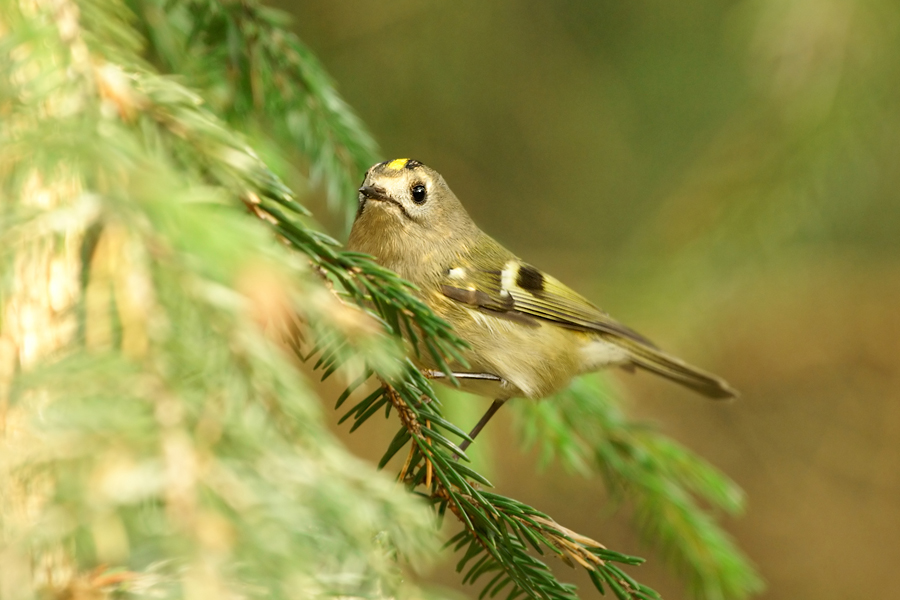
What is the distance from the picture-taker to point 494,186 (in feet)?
12.4

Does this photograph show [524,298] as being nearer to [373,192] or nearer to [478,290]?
[478,290]

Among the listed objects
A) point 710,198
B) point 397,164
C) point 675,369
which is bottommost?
point 397,164

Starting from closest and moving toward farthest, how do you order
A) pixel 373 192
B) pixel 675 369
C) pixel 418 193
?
pixel 373 192 → pixel 418 193 → pixel 675 369

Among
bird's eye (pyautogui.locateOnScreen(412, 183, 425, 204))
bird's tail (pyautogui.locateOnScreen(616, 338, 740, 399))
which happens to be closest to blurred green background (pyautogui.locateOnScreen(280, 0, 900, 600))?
bird's tail (pyautogui.locateOnScreen(616, 338, 740, 399))

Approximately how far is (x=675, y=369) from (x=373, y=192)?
3.13ft

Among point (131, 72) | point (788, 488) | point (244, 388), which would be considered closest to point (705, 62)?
point (788, 488)

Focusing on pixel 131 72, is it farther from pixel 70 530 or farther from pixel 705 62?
pixel 705 62

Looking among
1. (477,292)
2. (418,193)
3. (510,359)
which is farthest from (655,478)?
(418,193)

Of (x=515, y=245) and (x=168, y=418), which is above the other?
(x=515, y=245)

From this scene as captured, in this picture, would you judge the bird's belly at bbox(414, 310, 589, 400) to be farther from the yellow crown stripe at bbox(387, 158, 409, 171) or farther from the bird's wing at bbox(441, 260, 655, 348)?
the yellow crown stripe at bbox(387, 158, 409, 171)

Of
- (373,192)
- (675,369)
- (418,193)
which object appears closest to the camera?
(373,192)

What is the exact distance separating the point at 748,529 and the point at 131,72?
3.45m

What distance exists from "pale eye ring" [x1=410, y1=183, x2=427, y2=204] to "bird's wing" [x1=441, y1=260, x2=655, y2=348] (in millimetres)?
172

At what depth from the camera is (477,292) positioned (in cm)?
157
